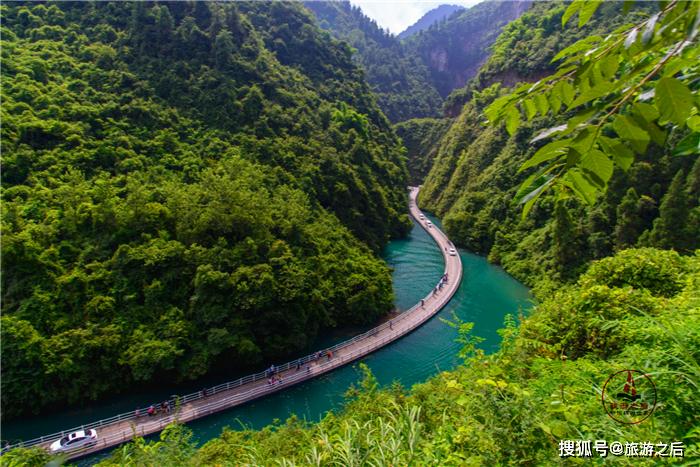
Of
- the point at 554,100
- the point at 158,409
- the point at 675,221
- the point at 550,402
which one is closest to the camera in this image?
the point at 554,100

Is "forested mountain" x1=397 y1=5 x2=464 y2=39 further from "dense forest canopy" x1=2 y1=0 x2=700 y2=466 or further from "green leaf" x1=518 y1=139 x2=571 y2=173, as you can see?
"green leaf" x1=518 y1=139 x2=571 y2=173

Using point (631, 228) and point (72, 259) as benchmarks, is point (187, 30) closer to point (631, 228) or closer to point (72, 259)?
point (72, 259)

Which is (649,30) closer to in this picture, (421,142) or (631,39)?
(631,39)

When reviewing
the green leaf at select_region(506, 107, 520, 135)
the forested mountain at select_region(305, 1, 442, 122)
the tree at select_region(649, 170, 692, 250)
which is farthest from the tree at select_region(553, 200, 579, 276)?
the forested mountain at select_region(305, 1, 442, 122)

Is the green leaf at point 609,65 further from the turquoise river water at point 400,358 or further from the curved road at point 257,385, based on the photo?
the curved road at point 257,385

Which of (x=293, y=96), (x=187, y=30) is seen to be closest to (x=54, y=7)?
(x=187, y=30)

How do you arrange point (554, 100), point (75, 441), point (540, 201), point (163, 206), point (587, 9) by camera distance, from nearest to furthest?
point (587, 9) → point (554, 100) → point (540, 201) → point (75, 441) → point (163, 206)

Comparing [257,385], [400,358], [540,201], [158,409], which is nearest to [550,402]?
[540,201]
